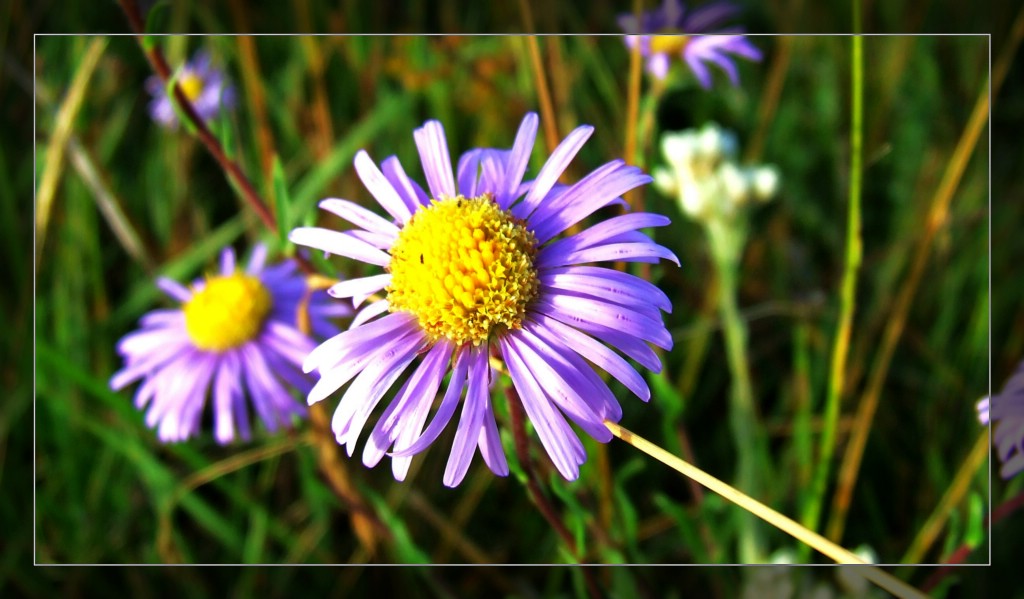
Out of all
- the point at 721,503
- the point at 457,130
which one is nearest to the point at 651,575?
the point at 721,503

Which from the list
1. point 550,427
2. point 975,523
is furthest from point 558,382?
point 975,523

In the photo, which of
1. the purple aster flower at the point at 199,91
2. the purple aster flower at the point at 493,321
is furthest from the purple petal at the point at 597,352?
the purple aster flower at the point at 199,91

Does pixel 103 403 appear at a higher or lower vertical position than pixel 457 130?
lower

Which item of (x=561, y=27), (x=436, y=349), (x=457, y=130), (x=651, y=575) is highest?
(x=561, y=27)

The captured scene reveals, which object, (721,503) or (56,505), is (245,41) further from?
(721,503)

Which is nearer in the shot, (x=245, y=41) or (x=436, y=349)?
(x=436, y=349)

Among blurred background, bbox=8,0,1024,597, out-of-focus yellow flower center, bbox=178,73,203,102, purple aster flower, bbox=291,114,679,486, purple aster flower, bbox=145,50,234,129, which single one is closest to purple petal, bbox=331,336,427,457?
purple aster flower, bbox=291,114,679,486

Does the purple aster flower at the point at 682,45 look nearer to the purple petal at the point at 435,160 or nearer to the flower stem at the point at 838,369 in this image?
the flower stem at the point at 838,369

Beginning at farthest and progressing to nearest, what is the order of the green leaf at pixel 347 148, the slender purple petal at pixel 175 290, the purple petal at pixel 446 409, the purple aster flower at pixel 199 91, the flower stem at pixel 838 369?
the purple aster flower at pixel 199 91 → the green leaf at pixel 347 148 → the slender purple petal at pixel 175 290 → the flower stem at pixel 838 369 → the purple petal at pixel 446 409
